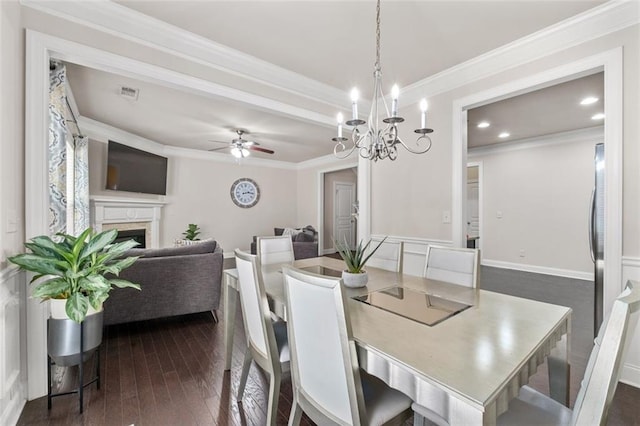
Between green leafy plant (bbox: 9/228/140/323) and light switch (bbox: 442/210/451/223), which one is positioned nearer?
green leafy plant (bbox: 9/228/140/323)

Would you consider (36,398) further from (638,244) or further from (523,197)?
(523,197)

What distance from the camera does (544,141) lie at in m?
5.19

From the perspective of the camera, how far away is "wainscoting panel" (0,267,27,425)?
152cm

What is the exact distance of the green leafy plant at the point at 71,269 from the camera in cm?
159

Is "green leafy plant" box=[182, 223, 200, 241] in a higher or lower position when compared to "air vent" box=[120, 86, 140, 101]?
lower

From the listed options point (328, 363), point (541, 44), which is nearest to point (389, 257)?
point (328, 363)

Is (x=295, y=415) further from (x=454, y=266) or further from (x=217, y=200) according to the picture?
(x=217, y=200)

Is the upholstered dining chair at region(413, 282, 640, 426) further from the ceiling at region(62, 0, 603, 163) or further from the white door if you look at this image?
the white door

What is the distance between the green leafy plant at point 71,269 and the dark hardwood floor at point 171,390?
2.03 ft

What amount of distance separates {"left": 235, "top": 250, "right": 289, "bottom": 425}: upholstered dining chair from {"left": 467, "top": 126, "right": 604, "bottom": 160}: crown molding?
5721 mm

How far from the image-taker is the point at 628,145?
6.69 ft

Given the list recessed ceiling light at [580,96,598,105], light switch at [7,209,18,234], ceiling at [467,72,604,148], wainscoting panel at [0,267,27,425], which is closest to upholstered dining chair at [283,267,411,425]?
wainscoting panel at [0,267,27,425]

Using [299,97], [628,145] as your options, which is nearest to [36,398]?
[299,97]

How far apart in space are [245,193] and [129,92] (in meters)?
4.07
